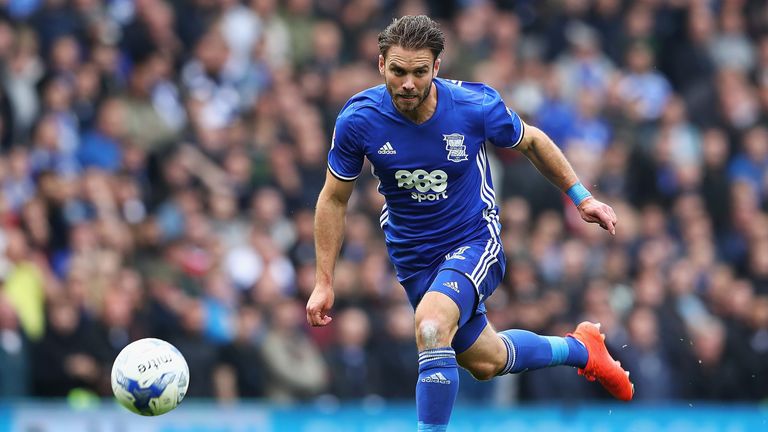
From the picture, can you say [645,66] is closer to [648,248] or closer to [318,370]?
[648,248]

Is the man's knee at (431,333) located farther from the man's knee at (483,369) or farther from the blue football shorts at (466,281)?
the man's knee at (483,369)

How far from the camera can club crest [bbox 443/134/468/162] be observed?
9242 mm

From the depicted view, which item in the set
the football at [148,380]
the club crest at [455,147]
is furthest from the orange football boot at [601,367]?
the football at [148,380]

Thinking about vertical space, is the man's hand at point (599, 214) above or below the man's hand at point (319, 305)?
above

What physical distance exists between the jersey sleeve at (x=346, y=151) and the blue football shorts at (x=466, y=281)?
787mm

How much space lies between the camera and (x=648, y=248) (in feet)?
55.9

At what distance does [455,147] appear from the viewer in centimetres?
927

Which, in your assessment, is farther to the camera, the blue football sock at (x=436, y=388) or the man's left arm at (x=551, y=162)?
the man's left arm at (x=551, y=162)

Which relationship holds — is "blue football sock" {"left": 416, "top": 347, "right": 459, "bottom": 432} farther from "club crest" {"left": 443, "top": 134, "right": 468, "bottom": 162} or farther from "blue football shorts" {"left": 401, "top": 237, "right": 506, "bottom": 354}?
"club crest" {"left": 443, "top": 134, "right": 468, "bottom": 162}

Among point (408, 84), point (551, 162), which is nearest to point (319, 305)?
point (408, 84)

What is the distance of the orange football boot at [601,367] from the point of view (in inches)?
396

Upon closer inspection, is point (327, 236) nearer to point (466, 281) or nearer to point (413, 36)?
point (466, 281)

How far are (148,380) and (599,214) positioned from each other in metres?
2.91

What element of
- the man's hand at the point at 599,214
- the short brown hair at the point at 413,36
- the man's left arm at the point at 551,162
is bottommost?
the man's hand at the point at 599,214
